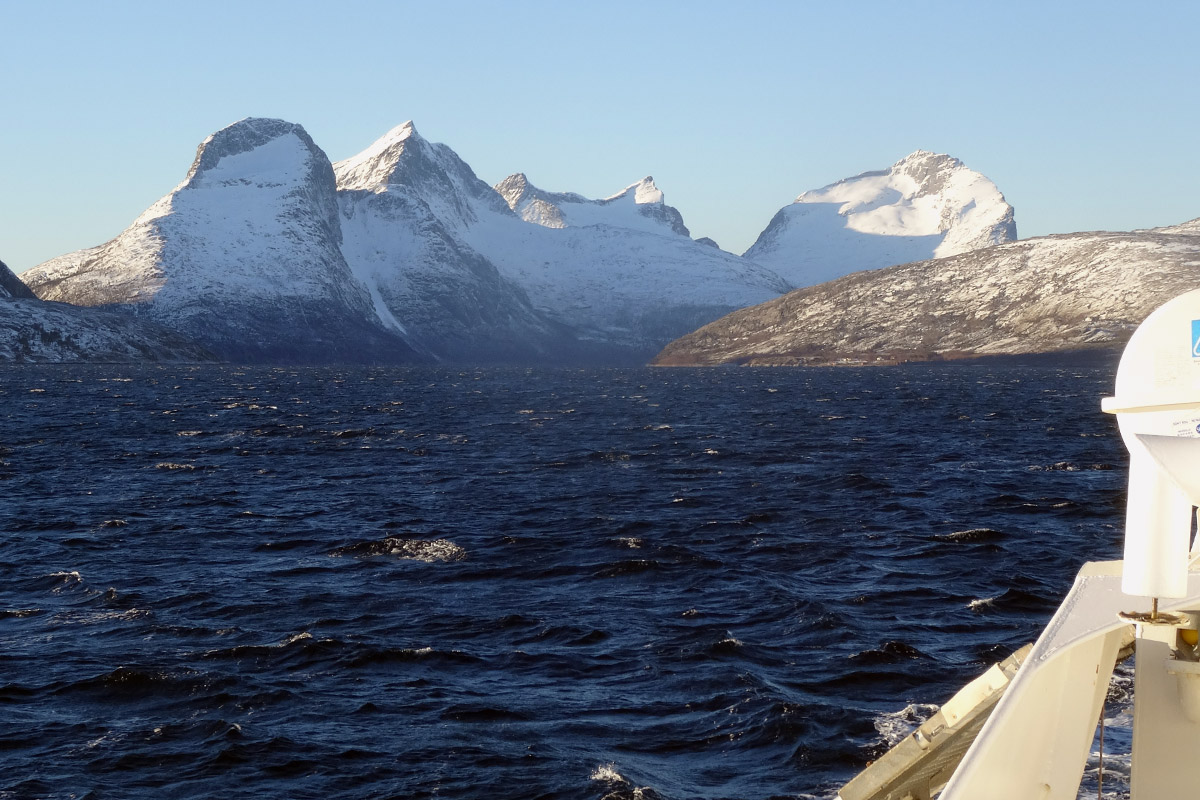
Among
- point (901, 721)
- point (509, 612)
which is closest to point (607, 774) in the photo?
point (901, 721)

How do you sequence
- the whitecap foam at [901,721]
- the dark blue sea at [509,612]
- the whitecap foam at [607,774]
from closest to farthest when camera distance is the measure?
the whitecap foam at [607,774]
the dark blue sea at [509,612]
the whitecap foam at [901,721]

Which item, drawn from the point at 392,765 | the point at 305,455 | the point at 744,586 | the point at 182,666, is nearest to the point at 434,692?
the point at 392,765

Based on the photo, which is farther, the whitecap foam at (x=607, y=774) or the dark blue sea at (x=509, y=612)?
the dark blue sea at (x=509, y=612)

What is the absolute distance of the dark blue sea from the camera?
18.2m

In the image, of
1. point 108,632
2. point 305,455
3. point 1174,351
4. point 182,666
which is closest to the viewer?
point 1174,351

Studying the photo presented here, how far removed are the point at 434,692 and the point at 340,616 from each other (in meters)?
6.17

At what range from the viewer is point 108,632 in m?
25.2

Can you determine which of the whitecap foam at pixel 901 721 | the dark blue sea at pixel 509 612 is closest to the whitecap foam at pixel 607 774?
the dark blue sea at pixel 509 612

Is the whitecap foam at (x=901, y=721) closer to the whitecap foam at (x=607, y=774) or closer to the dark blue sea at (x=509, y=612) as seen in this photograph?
the dark blue sea at (x=509, y=612)

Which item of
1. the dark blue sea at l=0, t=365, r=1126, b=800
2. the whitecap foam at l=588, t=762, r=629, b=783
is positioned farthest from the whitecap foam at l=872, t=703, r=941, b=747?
the whitecap foam at l=588, t=762, r=629, b=783

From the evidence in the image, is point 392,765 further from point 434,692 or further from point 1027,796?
point 1027,796

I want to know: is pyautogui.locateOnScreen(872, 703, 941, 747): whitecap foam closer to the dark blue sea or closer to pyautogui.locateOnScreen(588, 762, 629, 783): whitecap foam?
the dark blue sea

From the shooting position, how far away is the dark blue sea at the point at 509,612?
1820cm

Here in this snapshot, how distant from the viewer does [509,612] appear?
88.9 feet
